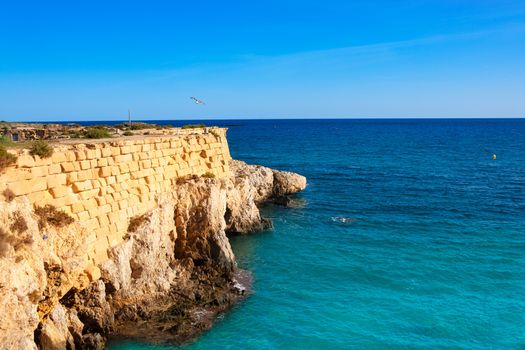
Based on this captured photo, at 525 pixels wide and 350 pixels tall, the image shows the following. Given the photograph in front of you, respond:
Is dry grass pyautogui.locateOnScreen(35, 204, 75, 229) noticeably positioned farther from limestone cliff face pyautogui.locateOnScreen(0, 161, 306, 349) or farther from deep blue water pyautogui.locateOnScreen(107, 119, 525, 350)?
deep blue water pyautogui.locateOnScreen(107, 119, 525, 350)

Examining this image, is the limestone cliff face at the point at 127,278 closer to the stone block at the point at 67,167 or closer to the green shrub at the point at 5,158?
the green shrub at the point at 5,158

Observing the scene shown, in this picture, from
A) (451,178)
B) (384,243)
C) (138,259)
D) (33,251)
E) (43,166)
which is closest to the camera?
(33,251)

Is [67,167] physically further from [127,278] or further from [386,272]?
[386,272]

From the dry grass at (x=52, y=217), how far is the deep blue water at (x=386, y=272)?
14.1 feet

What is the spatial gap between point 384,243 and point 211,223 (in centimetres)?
987

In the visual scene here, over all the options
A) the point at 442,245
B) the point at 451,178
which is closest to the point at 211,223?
the point at 442,245

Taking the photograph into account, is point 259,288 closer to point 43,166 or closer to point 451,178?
point 43,166

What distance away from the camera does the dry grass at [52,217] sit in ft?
41.1

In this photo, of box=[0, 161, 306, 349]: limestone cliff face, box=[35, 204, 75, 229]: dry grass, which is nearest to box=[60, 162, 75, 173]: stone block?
box=[35, 204, 75, 229]: dry grass

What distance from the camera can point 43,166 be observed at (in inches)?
515

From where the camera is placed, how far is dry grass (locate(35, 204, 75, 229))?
41.1 ft

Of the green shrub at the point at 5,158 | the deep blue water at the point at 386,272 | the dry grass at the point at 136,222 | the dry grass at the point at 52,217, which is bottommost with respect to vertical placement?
the deep blue water at the point at 386,272

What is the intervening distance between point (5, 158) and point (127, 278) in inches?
238

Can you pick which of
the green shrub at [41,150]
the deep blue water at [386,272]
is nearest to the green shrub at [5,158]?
the green shrub at [41,150]
